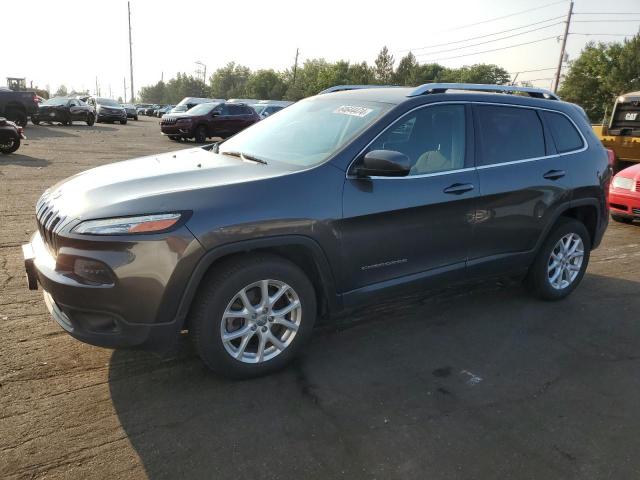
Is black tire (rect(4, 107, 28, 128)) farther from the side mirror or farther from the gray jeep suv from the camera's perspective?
the side mirror

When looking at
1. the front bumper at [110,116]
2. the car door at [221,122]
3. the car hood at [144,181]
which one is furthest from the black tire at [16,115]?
the car hood at [144,181]

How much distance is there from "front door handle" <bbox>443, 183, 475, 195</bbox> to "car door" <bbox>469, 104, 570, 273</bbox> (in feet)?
0.45

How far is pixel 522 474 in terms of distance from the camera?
98.7 inches

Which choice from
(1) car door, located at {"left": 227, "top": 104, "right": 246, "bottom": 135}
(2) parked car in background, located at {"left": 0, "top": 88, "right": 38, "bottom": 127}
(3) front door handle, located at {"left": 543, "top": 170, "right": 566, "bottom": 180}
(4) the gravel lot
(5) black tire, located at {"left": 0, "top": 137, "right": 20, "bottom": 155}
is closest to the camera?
(4) the gravel lot

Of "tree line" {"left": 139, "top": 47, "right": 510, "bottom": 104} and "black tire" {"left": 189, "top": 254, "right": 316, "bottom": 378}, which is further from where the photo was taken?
"tree line" {"left": 139, "top": 47, "right": 510, "bottom": 104}

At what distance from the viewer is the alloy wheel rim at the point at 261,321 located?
306cm

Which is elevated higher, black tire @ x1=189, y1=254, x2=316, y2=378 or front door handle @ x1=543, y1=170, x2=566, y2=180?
front door handle @ x1=543, y1=170, x2=566, y2=180

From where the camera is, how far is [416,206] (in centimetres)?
354

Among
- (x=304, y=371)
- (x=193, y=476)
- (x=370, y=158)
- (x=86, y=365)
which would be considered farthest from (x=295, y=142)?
(x=193, y=476)

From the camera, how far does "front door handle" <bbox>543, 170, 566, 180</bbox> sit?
4.35 meters

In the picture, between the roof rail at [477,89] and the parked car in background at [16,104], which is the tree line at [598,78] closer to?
the parked car in background at [16,104]

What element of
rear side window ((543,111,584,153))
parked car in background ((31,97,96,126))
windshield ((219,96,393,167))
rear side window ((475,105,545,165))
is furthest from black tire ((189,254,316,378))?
parked car in background ((31,97,96,126))

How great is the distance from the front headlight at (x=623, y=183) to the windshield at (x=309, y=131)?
6.07 m

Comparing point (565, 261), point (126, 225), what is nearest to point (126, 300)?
point (126, 225)
